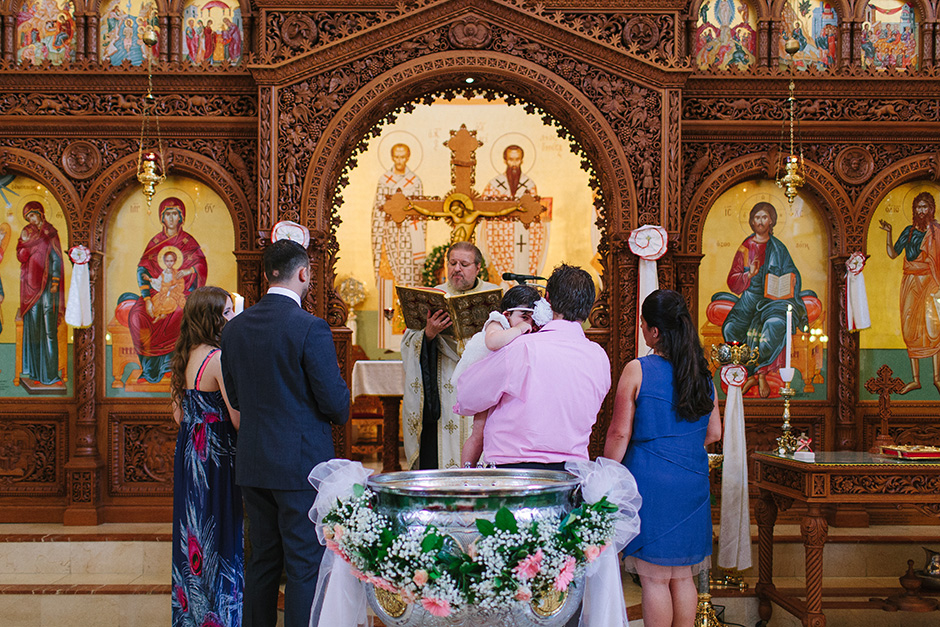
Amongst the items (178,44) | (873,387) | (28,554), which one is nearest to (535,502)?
(873,387)

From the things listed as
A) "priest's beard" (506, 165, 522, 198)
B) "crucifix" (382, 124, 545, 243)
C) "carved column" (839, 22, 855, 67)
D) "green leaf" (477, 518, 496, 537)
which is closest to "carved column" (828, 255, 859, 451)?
"carved column" (839, 22, 855, 67)

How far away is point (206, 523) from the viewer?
4191 millimetres

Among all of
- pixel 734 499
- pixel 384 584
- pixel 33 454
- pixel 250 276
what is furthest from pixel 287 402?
pixel 33 454

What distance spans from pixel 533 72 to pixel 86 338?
4.13 m

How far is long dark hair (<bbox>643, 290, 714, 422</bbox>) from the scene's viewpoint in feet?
11.1

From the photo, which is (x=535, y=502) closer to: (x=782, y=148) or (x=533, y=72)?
(x=533, y=72)

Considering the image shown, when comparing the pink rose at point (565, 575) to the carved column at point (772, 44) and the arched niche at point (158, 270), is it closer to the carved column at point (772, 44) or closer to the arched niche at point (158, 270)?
the arched niche at point (158, 270)

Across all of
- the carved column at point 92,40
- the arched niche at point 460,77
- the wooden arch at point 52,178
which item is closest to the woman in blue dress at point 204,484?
the arched niche at point 460,77

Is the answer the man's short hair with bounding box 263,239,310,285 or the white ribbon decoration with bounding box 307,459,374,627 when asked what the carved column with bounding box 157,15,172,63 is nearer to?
the man's short hair with bounding box 263,239,310,285

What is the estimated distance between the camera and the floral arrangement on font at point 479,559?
6.33 feet

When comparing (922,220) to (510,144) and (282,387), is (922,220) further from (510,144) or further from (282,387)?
(510,144)

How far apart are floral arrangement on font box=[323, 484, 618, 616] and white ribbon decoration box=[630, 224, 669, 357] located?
4082 millimetres

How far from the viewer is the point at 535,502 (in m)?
2.06

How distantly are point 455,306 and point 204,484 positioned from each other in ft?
5.57
